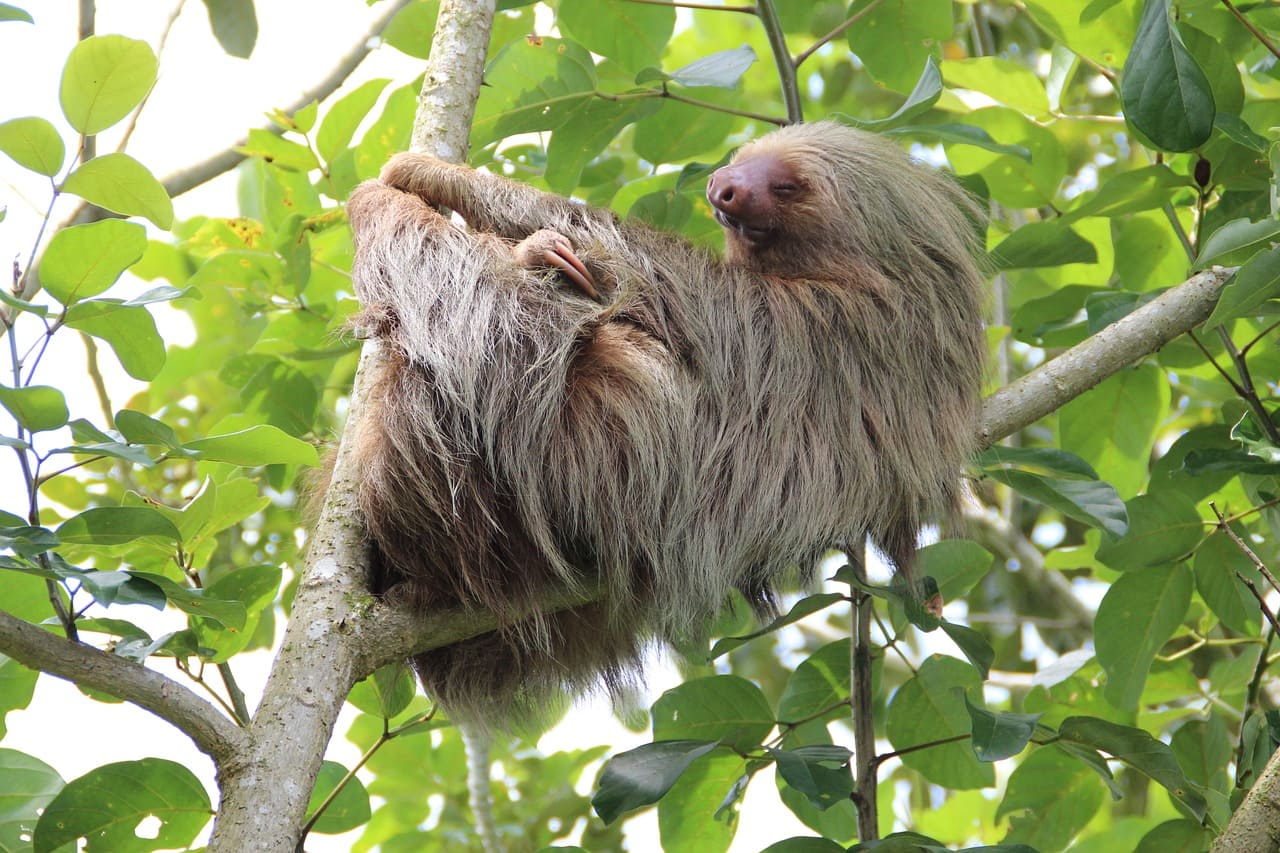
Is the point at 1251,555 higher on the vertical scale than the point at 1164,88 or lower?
lower

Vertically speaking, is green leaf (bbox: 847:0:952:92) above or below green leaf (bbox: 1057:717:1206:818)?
above

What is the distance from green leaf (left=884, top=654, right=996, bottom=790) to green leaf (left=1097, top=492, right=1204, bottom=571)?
0.60 m

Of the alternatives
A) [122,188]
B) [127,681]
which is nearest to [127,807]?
[127,681]

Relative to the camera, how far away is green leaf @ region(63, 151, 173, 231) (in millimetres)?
2885

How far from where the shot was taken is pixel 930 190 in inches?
164

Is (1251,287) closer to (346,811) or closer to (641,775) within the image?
(641,775)

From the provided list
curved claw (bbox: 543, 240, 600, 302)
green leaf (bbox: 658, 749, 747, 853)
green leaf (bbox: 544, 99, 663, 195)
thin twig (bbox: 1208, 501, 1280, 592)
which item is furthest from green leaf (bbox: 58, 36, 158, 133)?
thin twig (bbox: 1208, 501, 1280, 592)

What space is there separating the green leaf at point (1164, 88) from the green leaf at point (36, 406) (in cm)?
276

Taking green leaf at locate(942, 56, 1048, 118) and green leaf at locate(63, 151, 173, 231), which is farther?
green leaf at locate(942, 56, 1048, 118)

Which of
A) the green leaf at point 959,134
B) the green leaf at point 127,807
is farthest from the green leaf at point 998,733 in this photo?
the green leaf at point 127,807

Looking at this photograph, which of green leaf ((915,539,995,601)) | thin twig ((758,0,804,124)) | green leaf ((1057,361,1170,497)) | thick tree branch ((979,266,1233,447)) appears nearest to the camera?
thick tree branch ((979,266,1233,447))

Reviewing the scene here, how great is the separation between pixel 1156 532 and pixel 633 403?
1686mm

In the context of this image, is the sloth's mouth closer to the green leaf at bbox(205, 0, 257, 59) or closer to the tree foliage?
the tree foliage

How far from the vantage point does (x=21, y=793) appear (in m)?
3.10
